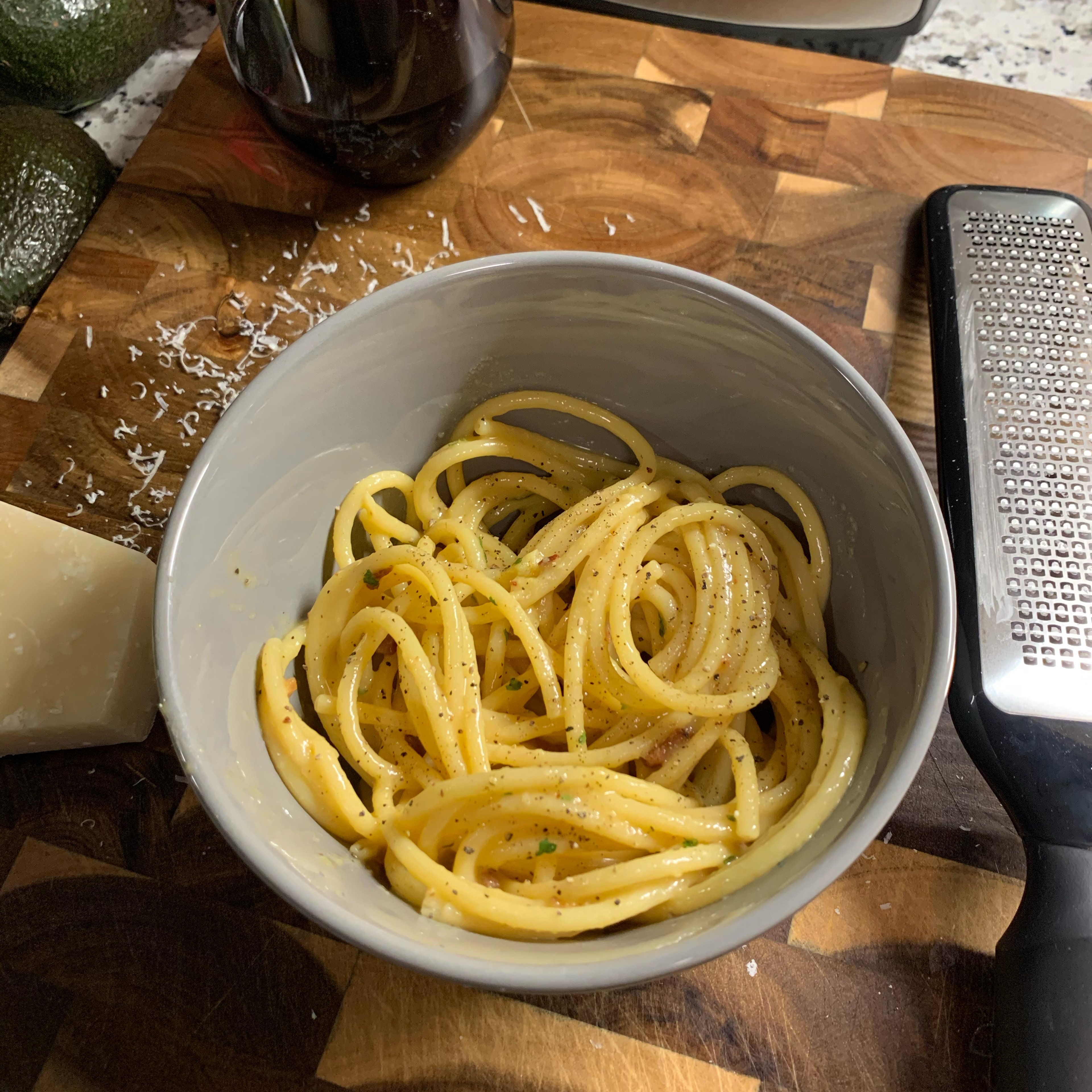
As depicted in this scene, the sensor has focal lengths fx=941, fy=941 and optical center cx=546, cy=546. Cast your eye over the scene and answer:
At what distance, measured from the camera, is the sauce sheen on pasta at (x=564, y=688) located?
81 centimetres

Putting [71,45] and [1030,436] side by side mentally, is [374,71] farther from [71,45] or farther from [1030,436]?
[1030,436]

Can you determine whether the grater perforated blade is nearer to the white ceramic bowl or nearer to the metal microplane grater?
the metal microplane grater

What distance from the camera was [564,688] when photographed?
0.92 m

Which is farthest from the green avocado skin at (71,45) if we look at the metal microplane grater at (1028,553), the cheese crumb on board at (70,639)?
the metal microplane grater at (1028,553)

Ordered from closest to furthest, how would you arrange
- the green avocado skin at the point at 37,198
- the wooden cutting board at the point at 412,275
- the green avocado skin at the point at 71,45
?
the wooden cutting board at the point at 412,275, the green avocado skin at the point at 37,198, the green avocado skin at the point at 71,45

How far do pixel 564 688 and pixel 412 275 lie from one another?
66cm

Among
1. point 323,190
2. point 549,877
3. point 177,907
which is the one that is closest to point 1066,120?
point 323,190

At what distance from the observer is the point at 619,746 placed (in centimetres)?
89

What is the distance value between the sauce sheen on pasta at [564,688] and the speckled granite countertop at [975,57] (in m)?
1.06

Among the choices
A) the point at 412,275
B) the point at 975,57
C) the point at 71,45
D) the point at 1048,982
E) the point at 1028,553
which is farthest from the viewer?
the point at 975,57

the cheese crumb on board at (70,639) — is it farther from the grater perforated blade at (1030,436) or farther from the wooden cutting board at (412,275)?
the grater perforated blade at (1030,436)

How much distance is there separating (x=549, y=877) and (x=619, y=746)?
0.14 m

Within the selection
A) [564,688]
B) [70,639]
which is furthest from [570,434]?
[70,639]

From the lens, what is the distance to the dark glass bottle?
1096mm
